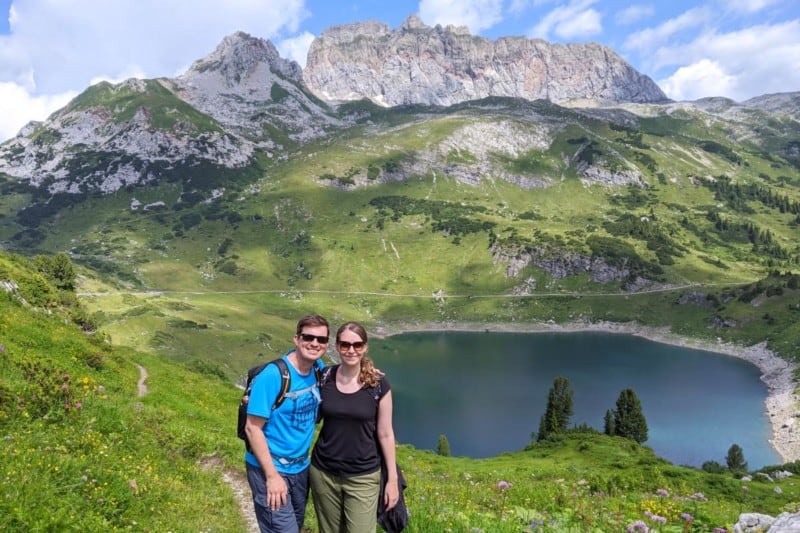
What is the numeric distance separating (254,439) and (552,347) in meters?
165

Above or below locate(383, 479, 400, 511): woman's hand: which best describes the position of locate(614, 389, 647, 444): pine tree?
below

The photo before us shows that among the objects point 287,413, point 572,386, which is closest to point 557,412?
point 572,386

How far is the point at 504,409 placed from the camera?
102m

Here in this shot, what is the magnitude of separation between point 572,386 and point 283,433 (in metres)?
124

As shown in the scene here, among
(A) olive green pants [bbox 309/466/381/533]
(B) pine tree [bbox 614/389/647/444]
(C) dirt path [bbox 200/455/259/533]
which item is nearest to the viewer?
(A) olive green pants [bbox 309/466/381/533]

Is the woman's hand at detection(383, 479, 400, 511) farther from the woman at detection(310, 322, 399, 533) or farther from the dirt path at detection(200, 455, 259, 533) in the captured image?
the dirt path at detection(200, 455, 259, 533)

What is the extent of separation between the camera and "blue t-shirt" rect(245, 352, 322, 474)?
6.81m

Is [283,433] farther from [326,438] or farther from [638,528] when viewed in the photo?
[638,528]

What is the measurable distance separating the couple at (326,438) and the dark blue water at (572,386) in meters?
80.7

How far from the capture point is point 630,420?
74.4 m

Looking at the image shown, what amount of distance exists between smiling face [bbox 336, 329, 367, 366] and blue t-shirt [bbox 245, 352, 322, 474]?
2.36ft

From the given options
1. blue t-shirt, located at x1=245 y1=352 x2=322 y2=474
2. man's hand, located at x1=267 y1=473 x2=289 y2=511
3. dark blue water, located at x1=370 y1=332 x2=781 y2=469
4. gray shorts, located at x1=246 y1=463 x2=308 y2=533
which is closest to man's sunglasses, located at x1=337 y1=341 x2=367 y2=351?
blue t-shirt, located at x1=245 y1=352 x2=322 y2=474

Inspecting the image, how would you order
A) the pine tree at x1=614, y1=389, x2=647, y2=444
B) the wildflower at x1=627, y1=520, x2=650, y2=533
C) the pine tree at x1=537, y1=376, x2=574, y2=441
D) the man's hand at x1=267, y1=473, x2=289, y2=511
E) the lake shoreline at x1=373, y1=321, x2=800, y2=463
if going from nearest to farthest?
the man's hand at x1=267, y1=473, x2=289, y2=511 < the wildflower at x1=627, y1=520, x2=650, y2=533 < the pine tree at x1=614, y1=389, x2=647, y2=444 < the pine tree at x1=537, y1=376, x2=574, y2=441 < the lake shoreline at x1=373, y1=321, x2=800, y2=463

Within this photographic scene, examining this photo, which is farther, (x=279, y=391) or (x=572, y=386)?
(x=572, y=386)
